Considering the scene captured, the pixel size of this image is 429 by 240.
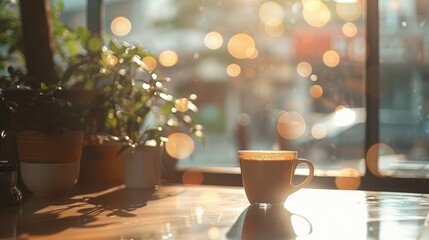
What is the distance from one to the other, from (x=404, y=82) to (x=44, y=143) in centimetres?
129

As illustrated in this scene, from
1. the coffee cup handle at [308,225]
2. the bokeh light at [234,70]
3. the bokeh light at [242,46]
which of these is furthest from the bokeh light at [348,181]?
the bokeh light at [234,70]

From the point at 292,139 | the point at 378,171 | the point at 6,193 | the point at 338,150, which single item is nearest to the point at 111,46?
the point at 6,193

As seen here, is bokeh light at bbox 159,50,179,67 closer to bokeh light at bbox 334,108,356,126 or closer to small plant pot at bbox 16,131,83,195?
bokeh light at bbox 334,108,356,126

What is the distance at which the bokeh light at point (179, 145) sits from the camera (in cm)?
199

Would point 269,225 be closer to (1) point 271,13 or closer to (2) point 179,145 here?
(2) point 179,145

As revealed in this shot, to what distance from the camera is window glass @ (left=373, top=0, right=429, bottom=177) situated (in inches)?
76.9

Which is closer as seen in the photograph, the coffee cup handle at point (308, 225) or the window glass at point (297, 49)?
the coffee cup handle at point (308, 225)

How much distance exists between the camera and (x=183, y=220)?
3.53 ft

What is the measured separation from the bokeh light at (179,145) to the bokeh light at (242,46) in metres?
1.62

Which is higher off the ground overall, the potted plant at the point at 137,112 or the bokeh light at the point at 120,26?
the bokeh light at the point at 120,26

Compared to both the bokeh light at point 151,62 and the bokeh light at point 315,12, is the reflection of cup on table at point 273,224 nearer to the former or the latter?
the bokeh light at point 151,62

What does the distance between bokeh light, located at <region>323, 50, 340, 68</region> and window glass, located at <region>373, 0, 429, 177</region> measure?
1.00 feet

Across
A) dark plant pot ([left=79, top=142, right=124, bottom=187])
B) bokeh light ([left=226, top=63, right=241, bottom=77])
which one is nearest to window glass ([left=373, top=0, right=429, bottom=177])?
dark plant pot ([left=79, top=142, right=124, bottom=187])

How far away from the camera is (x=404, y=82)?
6.56ft
